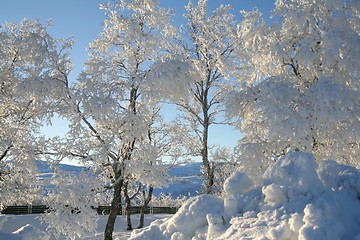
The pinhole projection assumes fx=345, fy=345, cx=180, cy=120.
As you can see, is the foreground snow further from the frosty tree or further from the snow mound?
the frosty tree

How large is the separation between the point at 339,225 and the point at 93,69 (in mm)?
8923

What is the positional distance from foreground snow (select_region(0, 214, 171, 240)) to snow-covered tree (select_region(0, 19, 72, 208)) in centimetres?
188

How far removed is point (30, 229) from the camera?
13.8 metres

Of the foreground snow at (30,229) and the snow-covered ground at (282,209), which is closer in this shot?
the snow-covered ground at (282,209)

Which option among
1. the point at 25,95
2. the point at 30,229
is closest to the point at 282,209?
the point at 25,95

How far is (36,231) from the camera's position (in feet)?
45.1

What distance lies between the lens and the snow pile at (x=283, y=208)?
4.33 m

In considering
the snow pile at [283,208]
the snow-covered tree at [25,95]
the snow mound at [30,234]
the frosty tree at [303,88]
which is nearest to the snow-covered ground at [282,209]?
the snow pile at [283,208]

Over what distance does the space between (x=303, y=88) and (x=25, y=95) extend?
861 centimetres

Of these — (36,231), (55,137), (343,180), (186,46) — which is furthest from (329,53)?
(36,231)

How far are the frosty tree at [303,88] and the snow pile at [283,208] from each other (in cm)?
364

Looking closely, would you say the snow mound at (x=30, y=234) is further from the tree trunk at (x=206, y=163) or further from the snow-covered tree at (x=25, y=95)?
the tree trunk at (x=206, y=163)

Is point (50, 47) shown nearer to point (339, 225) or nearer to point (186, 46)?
point (186, 46)

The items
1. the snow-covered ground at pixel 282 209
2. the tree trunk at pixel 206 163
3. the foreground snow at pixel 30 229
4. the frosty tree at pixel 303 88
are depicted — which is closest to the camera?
the snow-covered ground at pixel 282 209
